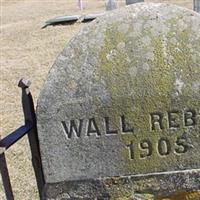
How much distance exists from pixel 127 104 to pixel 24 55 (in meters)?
7.93

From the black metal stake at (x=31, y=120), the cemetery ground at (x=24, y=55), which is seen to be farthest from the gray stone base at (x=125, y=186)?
the cemetery ground at (x=24, y=55)

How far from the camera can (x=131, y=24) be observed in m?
2.75

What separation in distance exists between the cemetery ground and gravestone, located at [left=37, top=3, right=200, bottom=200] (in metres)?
2.00

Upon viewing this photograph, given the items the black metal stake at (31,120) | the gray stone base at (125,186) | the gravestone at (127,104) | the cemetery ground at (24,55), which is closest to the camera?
the gravestone at (127,104)

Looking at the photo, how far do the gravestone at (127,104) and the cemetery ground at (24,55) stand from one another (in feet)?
6.55

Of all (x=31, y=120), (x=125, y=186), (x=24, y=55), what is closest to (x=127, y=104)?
(x=125, y=186)

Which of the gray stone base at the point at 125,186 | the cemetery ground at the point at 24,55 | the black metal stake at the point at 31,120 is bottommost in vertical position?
the cemetery ground at the point at 24,55

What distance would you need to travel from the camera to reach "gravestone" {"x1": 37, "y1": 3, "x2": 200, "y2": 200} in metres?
2.71

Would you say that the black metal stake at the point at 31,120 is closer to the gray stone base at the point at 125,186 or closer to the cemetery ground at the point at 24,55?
the gray stone base at the point at 125,186

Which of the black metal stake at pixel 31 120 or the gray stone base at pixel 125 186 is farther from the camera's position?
the black metal stake at pixel 31 120

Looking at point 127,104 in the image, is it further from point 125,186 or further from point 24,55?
point 24,55

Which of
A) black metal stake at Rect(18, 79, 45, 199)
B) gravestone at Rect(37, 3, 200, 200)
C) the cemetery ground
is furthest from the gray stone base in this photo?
the cemetery ground

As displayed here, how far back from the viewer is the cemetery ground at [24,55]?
530 centimetres

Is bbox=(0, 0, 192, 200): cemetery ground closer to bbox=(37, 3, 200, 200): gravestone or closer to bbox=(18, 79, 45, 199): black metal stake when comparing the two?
bbox=(18, 79, 45, 199): black metal stake
